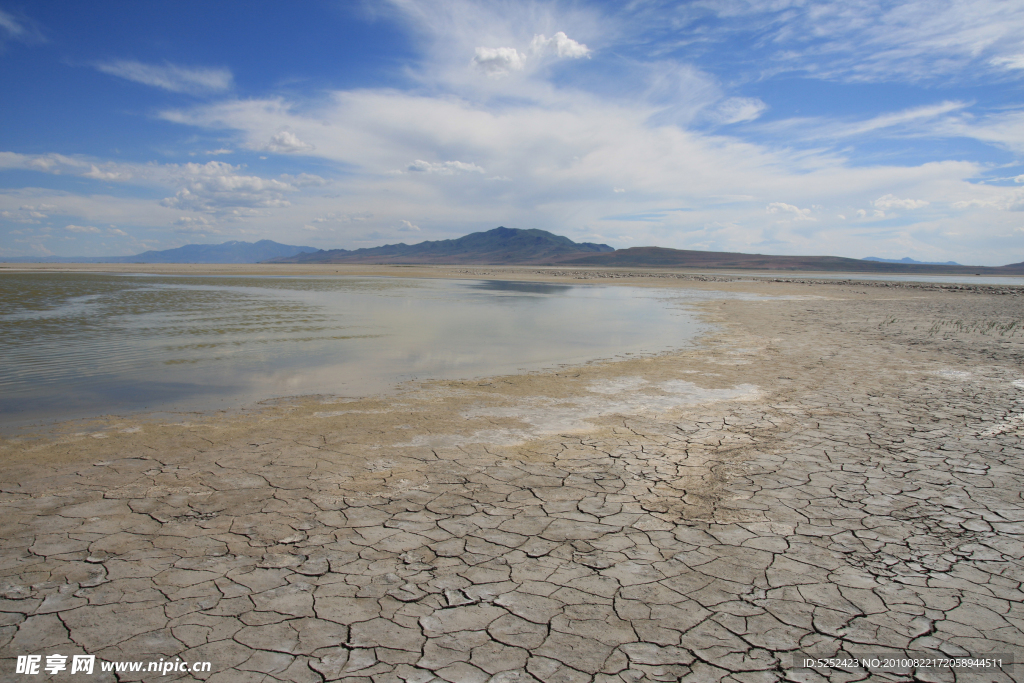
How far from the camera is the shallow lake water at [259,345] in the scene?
772 centimetres

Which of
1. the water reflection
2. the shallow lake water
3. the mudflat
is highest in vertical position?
the water reflection

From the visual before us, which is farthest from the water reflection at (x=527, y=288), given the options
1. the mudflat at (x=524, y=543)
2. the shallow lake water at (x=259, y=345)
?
the mudflat at (x=524, y=543)

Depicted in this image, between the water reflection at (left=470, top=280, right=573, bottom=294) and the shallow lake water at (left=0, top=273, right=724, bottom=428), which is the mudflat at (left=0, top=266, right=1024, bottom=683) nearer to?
the shallow lake water at (left=0, top=273, right=724, bottom=428)

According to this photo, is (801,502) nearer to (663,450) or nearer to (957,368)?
(663,450)

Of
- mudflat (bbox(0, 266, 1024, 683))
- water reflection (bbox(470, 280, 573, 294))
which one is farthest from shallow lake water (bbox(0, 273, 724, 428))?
water reflection (bbox(470, 280, 573, 294))

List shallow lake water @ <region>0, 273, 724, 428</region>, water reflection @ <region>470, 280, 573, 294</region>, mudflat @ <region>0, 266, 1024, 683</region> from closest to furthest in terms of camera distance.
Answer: mudflat @ <region>0, 266, 1024, 683</region>, shallow lake water @ <region>0, 273, 724, 428</region>, water reflection @ <region>470, 280, 573, 294</region>

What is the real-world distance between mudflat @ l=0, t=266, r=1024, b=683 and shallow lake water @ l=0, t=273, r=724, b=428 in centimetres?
149

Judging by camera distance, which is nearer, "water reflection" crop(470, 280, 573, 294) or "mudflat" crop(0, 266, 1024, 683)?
"mudflat" crop(0, 266, 1024, 683)

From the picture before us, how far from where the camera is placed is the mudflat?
260 cm

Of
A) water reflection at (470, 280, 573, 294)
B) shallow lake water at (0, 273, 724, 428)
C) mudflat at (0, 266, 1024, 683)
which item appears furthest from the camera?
water reflection at (470, 280, 573, 294)

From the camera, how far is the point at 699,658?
2.55 metres

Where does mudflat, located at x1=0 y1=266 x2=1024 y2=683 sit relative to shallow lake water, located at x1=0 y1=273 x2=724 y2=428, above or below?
below

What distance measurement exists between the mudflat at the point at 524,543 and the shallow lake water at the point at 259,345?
1.49 metres

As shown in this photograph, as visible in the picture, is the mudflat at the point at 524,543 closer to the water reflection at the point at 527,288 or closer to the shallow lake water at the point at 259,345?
the shallow lake water at the point at 259,345
